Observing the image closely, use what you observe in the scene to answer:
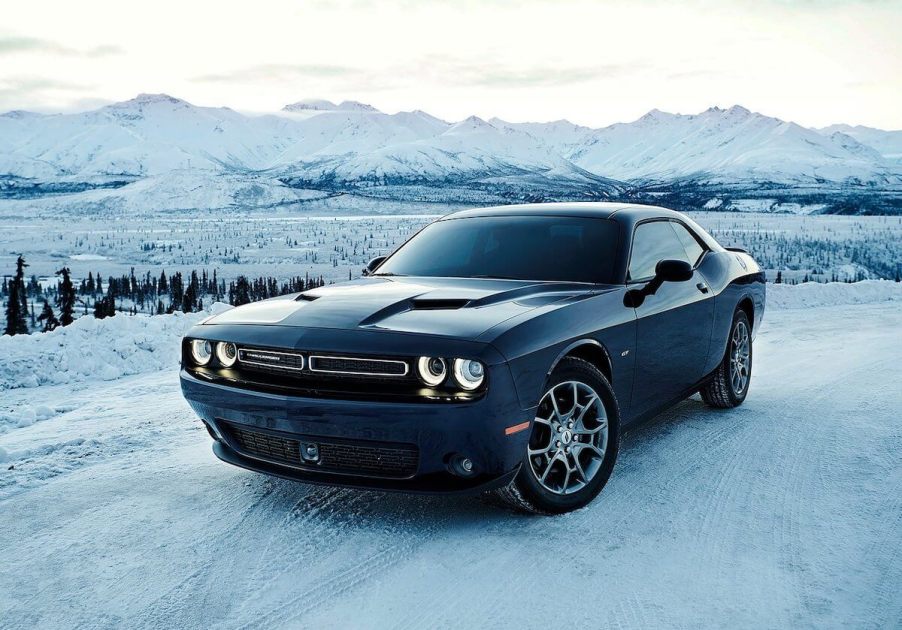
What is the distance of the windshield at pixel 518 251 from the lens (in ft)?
14.3

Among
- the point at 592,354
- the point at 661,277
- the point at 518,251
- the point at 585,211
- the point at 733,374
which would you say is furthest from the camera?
the point at 733,374

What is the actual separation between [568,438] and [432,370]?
87 cm

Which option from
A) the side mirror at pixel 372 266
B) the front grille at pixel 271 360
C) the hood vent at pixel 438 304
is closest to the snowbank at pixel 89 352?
the side mirror at pixel 372 266

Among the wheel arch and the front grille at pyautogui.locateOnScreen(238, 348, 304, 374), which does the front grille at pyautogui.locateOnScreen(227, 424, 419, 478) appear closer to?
the front grille at pyautogui.locateOnScreen(238, 348, 304, 374)

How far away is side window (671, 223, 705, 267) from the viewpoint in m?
5.28

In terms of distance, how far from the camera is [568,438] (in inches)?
142

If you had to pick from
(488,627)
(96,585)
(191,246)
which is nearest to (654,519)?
(488,627)

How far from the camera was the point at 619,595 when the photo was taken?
2791 millimetres

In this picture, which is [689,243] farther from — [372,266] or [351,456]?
[351,456]

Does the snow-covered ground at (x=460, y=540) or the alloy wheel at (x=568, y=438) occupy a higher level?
the alloy wheel at (x=568, y=438)

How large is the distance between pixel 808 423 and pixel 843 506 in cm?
166

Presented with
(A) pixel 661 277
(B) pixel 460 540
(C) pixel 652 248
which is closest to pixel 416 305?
(B) pixel 460 540

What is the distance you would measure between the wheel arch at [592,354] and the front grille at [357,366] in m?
0.76

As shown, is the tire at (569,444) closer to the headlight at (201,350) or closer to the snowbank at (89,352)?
the headlight at (201,350)
